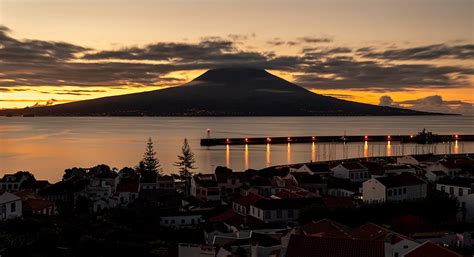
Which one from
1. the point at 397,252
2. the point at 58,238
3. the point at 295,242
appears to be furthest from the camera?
the point at 58,238

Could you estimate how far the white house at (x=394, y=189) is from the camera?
20.8 m

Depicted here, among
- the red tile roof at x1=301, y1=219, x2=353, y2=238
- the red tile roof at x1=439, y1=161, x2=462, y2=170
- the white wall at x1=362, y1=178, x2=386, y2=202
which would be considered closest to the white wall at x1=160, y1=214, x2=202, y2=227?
the white wall at x1=362, y1=178, x2=386, y2=202

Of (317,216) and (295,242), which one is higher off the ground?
(295,242)

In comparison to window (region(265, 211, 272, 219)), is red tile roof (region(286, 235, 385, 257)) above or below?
above

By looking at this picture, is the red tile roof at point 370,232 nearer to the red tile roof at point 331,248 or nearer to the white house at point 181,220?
the red tile roof at point 331,248

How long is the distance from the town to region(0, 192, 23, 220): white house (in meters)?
0.04

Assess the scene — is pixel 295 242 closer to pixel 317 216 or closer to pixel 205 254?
pixel 205 254

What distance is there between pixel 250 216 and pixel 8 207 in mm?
8648

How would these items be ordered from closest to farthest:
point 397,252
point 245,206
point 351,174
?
point 397,252
point 245,206
point 351,174

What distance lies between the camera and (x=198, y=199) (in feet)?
82.2

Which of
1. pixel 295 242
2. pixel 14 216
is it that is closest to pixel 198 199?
pixel 14 216

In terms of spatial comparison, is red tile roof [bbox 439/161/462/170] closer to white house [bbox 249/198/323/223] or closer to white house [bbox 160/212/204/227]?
white house [bbox 249/198/323/223]

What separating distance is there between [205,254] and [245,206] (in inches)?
394

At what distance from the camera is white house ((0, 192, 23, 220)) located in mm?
18281
